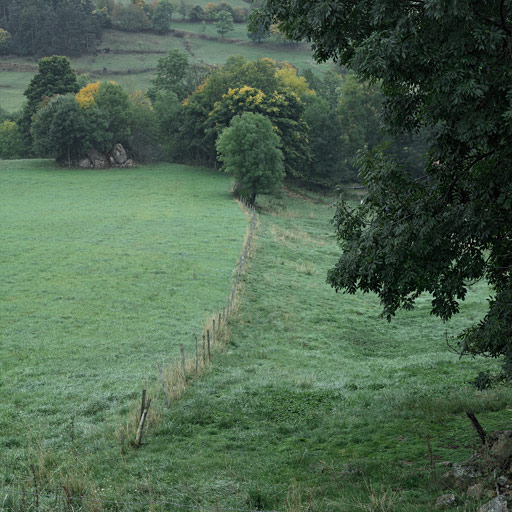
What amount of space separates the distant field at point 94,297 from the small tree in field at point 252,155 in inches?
144

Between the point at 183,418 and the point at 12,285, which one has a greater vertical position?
the point at 183,418

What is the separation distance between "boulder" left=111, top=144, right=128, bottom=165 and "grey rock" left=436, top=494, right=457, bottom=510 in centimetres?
8537

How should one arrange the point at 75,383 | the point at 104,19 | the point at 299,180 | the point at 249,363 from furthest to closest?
the point at 104,19
the point at 299,180
the point at 249,363
the point at 75,383

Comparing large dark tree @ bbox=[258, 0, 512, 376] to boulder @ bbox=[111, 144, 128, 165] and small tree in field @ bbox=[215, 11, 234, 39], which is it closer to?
boulder @ bbox=[111, 144, 128, 165]

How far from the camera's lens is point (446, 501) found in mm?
8352

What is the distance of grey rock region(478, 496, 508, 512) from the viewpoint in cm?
741

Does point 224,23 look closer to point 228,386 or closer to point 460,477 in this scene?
point 228,386

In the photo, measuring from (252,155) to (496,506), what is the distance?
190 ft

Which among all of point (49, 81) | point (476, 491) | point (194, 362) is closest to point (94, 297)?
point (194, 362)

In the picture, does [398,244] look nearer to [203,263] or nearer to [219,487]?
[219,487]

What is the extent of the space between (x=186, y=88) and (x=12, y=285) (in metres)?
76.5

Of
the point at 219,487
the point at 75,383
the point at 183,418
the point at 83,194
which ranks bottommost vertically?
the point at 83,194

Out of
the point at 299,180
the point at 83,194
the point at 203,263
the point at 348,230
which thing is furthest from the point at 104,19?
the point at 348,230

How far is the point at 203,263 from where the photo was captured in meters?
37.0
